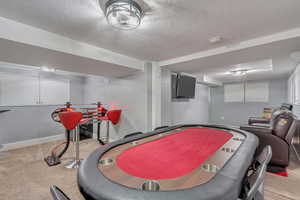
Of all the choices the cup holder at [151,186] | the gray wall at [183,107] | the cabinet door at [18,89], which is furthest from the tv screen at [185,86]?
the cabinet door at [18,89]

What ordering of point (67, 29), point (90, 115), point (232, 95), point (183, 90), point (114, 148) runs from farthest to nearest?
point (232, 95)
point (183, 90)
point (90, 115)
point (67, 29)
point (114, 148)

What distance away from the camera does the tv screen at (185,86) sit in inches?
167

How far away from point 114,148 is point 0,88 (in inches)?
163

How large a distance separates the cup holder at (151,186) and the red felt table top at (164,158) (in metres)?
0.07

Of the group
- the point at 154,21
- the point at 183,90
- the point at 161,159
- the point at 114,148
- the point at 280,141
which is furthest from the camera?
the point at 183,90

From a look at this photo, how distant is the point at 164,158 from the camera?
3.86ft

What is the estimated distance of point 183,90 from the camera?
172 inches

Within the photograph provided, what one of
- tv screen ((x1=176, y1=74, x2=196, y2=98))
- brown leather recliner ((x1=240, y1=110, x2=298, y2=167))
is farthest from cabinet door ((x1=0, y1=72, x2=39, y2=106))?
brown leather recliner ((x1=240, y1=110, x2=298, y2=167))

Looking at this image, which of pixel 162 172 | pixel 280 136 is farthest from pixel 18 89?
pixel 280 136

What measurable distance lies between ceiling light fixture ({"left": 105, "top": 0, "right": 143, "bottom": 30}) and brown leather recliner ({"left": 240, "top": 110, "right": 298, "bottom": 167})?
2.76 meters

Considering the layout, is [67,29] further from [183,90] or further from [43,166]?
[183,90]

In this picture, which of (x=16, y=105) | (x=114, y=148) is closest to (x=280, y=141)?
(x=114, y=148)

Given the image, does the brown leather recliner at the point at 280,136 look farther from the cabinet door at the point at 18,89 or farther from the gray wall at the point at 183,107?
the cabinet door at the point at 18,89

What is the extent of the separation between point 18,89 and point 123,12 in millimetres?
4153
